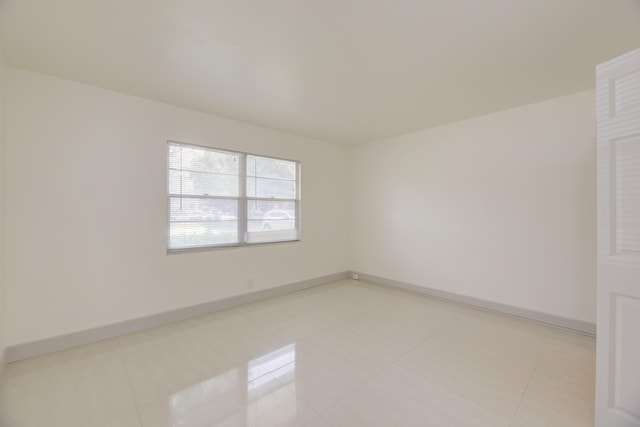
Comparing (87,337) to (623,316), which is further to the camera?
(87,337)

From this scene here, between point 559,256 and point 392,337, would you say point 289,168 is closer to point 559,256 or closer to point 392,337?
point 392,337

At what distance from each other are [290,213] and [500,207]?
3.03 metres

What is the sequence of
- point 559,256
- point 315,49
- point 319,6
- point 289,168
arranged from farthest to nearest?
point 289,168
point 559,256
point 315,49
point 319,6

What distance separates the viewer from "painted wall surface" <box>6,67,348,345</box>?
231 cm

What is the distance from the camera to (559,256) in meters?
2.94

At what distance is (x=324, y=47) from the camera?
6.59ft

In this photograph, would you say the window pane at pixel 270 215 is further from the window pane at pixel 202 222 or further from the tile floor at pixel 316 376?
the tile floor at pixel 316 376

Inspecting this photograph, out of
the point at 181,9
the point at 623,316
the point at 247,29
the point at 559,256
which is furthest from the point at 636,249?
the point at 181,9

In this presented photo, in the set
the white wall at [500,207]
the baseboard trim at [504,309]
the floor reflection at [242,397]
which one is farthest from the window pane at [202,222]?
the baseboard trim at [504,309]

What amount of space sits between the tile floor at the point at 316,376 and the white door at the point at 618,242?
38 centimetres

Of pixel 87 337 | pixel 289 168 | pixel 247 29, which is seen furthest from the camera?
pixel 289 168

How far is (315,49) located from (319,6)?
43 cm

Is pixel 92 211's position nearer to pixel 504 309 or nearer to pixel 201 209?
pixel 201 209

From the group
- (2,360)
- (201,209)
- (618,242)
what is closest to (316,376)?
(618,242)
